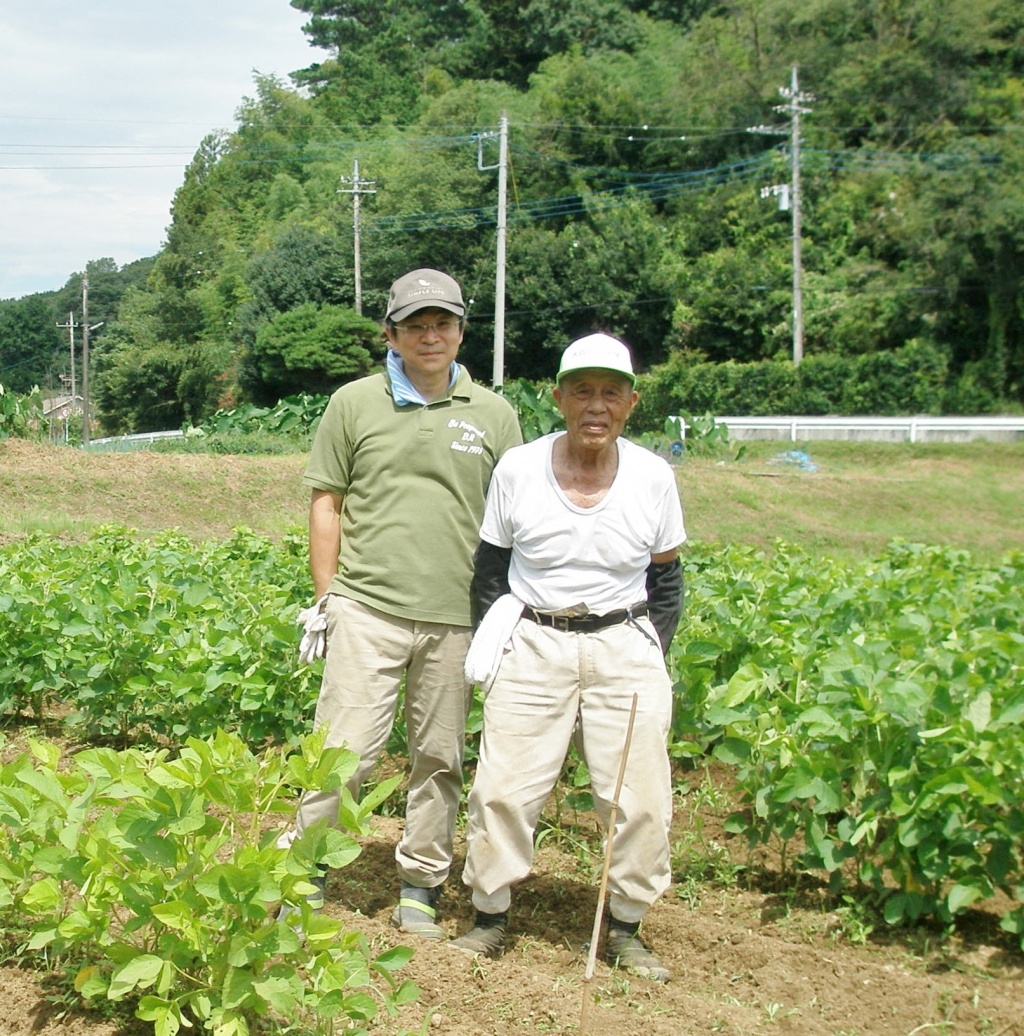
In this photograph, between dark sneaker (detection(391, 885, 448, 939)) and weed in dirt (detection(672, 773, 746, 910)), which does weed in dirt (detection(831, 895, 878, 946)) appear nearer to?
weed in dirt (detection(672, 773, 746, 910))

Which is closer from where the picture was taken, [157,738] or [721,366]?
[157,738]

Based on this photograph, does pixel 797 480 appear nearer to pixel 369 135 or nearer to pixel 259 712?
pixel 259 712

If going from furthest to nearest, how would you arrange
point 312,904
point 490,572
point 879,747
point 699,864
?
point 699,864 → point 879,747 → point 490,572 → point 312,904

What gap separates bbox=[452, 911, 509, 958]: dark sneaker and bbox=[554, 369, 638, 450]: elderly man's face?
1.31 meters

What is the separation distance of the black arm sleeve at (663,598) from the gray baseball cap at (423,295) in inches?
36.2

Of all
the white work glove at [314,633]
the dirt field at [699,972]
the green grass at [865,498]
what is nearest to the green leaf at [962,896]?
the dirt field at [699,972]

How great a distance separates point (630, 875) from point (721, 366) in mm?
34422

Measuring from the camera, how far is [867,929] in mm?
3744

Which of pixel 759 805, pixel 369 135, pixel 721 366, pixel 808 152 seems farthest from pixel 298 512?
pixel 369 135

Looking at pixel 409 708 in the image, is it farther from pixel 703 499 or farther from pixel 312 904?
pixel 703 499

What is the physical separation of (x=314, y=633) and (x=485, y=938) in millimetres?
955

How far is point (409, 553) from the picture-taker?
3.61 metres

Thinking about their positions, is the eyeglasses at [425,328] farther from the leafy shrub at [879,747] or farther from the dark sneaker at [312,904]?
the dark sneaker at [312,904]

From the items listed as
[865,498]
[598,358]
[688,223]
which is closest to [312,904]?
[598,358]
